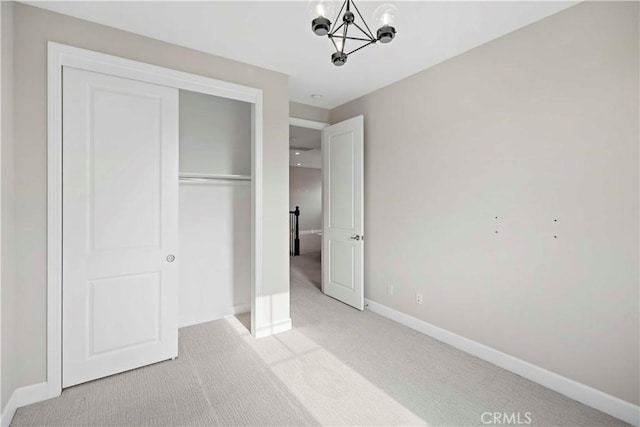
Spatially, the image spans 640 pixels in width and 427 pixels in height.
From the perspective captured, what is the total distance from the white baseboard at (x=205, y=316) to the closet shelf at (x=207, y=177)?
1465 mm

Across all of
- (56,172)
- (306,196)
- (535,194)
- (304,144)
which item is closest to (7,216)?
(56,172)

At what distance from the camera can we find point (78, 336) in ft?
7.22

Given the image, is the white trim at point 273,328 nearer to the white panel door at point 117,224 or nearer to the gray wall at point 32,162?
the white panel door at point 117,224

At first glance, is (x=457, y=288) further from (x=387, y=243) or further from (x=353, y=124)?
(x=353, y=124)

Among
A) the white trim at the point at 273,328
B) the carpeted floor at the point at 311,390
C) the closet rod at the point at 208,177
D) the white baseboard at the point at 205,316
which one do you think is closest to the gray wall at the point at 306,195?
the white baseboard at the point at 205,316

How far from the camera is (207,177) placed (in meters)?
3.38

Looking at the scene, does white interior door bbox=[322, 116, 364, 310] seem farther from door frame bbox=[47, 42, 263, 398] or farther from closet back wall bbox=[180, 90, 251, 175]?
door frame bbox=[47, 42, 263, 398]

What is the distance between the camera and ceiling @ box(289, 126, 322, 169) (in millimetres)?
5963

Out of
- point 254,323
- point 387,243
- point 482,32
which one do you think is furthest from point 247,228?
point 482,32

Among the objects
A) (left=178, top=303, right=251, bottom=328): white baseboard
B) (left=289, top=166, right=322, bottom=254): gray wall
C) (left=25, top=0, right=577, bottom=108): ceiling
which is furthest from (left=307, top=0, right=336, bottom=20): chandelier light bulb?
(left=289, top=166, right=322, bottom=254): gray wall

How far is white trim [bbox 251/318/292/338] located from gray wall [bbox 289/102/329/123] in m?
2.56

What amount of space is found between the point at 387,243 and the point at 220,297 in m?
2.02

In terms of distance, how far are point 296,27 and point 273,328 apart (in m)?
2.69

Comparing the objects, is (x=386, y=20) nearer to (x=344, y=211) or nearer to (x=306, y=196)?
(x=344, y=211)
